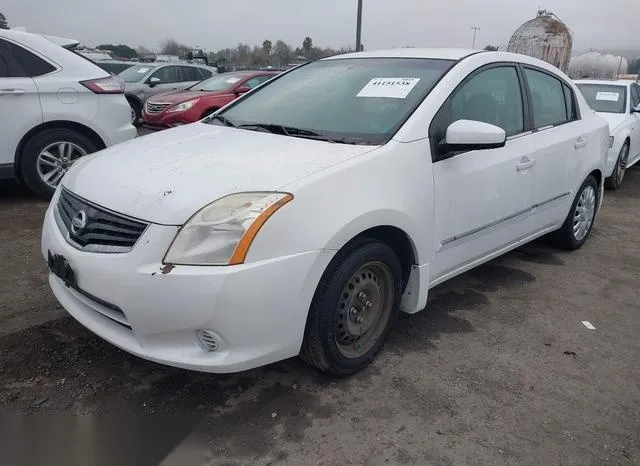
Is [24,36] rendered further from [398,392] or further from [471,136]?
[398,392]

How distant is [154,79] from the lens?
12.9m

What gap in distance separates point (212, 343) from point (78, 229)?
85 cm

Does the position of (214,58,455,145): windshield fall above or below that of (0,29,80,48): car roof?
below

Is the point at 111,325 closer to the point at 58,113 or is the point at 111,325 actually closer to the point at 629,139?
the point at 58,113

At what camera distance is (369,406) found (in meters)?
2.54

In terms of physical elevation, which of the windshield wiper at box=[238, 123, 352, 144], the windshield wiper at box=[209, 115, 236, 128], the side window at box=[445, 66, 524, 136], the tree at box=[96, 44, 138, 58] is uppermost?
the side window at box=[445, 66, 524, 136]

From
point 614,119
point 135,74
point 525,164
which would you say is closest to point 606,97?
point 614,119

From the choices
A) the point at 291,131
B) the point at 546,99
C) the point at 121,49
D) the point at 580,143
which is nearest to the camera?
the point at 291,131

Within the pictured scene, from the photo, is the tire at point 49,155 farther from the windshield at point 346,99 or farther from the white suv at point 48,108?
the windshield at point 346,99

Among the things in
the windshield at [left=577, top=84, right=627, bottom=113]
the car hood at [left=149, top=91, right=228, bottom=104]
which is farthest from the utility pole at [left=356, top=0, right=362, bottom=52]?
the windshield at [left=577, top=84, right=627, bottom=113]

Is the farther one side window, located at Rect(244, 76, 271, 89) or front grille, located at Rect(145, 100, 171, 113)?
side window, located at Rect(244, 76, 271, 89)

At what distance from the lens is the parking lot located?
2.28 metres

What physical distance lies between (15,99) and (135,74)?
8589 millimetres

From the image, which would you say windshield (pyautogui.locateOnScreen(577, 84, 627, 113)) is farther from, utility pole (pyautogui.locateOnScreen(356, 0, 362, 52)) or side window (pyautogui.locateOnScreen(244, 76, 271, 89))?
utility pole (pyautogui.locateOnScreen(356, 0, 362, 52))
